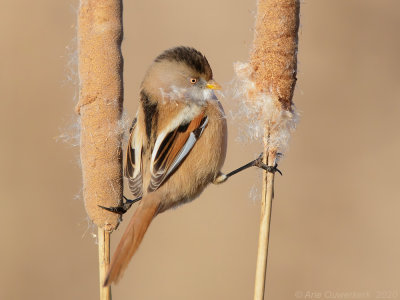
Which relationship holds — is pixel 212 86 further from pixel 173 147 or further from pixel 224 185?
pixel 224 185

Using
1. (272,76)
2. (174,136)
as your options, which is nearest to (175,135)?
(174,136)

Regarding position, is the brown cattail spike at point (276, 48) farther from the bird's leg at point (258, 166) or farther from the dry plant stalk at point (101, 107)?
the dry plant stalk at point (101, 107)

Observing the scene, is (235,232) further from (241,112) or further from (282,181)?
(241,112)

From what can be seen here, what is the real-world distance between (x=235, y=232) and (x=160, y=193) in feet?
6.34

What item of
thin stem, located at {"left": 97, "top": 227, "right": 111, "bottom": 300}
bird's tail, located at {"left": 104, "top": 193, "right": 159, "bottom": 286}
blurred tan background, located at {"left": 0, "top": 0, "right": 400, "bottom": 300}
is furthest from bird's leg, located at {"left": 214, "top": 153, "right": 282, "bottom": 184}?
blurred tan background, located at {"left": 0, "top": 0, "right": 400, "bottom": 300}

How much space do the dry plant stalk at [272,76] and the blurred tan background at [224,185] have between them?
2009mm

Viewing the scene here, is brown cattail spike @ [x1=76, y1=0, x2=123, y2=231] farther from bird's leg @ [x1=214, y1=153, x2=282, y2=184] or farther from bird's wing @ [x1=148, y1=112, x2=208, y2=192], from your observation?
bird's leg @ [x1=214, y1=153, x2=282, y2=184]

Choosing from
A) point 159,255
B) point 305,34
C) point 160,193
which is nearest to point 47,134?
point 159,255

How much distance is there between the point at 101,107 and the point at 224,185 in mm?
2547

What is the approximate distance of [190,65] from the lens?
10.5 feet

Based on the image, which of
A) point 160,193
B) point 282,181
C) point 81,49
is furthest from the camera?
point 282,181

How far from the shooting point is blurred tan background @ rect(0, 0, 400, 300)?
462 cm

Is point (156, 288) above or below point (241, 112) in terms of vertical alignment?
below

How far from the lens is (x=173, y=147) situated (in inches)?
119
